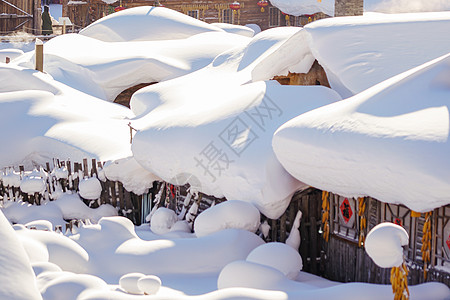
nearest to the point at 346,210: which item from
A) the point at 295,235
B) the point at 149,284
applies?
the point at 295,235

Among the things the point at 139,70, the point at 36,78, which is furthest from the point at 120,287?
the point at 139,70

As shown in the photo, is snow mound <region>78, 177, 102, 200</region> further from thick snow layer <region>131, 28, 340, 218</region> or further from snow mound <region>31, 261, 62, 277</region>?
snow mound <region>31, 261, 62, 277</region>

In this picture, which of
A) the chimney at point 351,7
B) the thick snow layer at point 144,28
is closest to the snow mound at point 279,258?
the chimney at point 351,7

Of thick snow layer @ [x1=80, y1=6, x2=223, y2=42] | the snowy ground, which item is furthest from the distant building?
the snowy ground

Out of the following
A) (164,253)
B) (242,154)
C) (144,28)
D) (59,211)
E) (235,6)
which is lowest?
(59,211)

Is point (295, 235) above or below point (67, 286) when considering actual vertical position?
below

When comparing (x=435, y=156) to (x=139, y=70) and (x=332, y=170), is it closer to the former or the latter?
(x=332, y=170)

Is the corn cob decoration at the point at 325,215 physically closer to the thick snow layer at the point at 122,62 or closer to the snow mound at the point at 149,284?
the snow mound at the point at 149,284

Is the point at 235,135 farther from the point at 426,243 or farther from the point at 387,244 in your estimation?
the point at 387,244

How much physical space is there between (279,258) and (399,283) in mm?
1743

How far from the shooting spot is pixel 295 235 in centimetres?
998

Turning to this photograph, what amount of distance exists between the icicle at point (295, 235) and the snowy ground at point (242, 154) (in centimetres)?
3

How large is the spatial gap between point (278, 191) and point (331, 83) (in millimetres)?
2696

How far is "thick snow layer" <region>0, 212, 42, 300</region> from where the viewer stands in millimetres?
→ 4465
